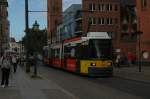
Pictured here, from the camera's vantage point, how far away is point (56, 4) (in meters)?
187

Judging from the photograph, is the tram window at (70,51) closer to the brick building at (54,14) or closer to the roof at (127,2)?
the roof at (127,2)

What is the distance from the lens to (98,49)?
3909 centimetres

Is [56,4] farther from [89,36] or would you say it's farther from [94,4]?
[89,36]

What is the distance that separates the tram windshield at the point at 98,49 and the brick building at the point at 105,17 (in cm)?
10160

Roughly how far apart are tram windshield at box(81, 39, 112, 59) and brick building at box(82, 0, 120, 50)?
10160 centimetres

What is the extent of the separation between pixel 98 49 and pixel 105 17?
10408 cm

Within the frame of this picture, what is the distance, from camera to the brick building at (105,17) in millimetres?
141375

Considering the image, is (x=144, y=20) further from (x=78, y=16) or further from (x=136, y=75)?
(x=78, y=16)

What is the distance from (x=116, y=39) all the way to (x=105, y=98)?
12464cm

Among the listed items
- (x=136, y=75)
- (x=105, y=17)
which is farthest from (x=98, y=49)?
(x=105, y=17)

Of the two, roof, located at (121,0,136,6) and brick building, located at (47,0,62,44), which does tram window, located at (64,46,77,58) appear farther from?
brick building, located at (47,0,62,44)

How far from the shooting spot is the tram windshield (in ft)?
128

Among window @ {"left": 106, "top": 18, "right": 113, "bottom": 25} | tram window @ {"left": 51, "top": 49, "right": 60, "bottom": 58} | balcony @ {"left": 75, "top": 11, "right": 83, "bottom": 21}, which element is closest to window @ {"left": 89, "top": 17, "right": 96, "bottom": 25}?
balcony @ {"left": 75, "top": 11, "right": 83, "bottom": 21}

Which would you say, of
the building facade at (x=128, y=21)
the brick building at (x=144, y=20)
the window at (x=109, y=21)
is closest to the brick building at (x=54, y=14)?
the building facade at (x=128, y=21)
